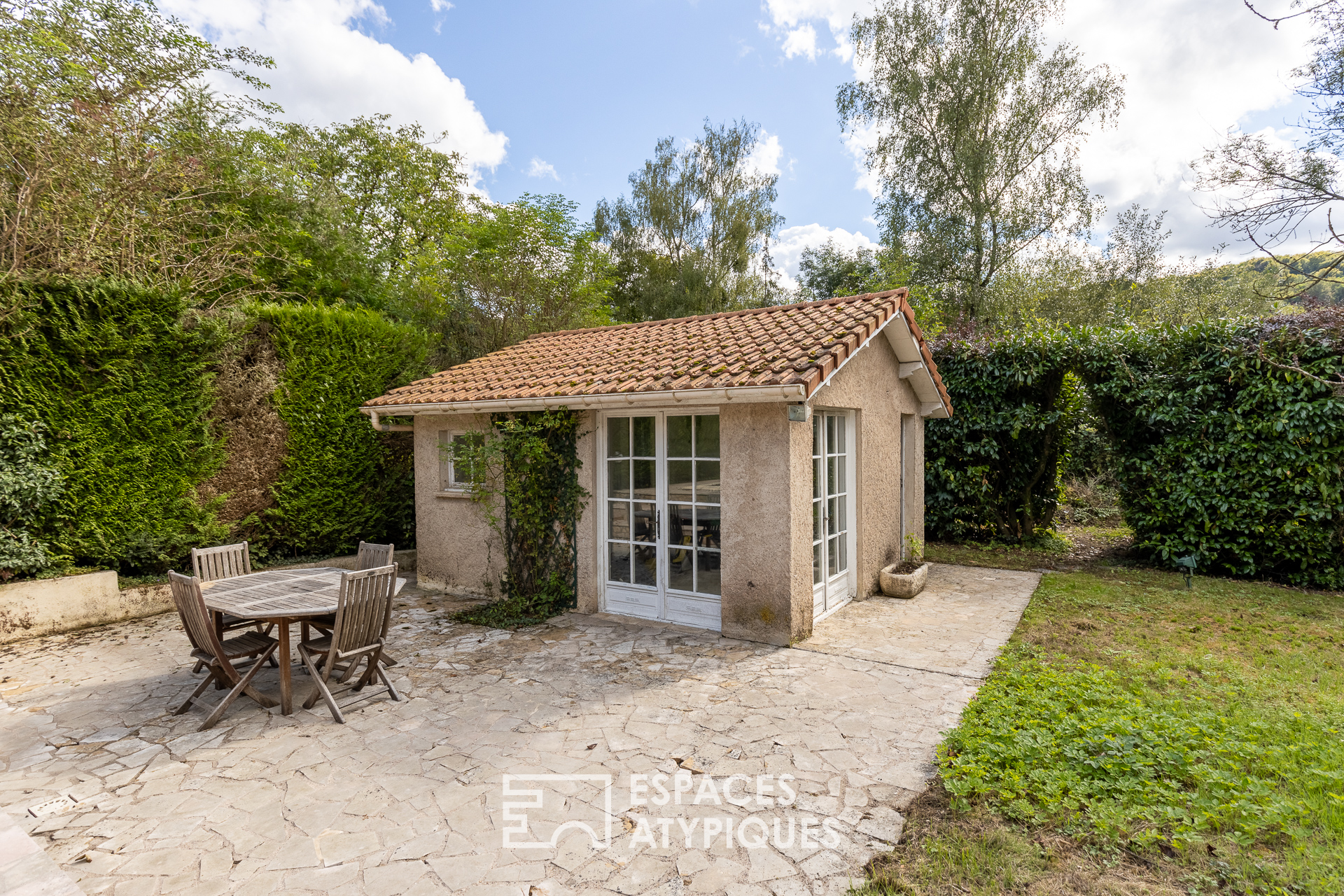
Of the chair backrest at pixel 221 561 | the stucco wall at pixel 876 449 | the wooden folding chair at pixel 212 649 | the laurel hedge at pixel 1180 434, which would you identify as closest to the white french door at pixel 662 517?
the stucco wall at pixel 876 449

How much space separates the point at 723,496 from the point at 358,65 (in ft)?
56.8

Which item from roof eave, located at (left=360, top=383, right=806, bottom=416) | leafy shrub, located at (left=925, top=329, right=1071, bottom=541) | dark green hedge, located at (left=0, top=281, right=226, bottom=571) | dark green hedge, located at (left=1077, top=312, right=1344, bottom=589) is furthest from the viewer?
leafy shrub, located at (left=925, top=329, right=1071, bottom=541)

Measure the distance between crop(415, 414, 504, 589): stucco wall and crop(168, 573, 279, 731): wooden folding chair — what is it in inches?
134

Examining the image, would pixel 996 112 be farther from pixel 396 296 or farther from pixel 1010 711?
pixel 1010 711

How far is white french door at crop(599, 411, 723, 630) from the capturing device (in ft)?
22.7

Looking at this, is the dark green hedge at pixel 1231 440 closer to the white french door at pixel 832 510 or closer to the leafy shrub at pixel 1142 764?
the white french door at pixel 832 510

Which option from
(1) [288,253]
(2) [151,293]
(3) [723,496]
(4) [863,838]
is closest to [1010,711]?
(4) [863,838]

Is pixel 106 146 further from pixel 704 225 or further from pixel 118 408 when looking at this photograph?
pixel 704 225

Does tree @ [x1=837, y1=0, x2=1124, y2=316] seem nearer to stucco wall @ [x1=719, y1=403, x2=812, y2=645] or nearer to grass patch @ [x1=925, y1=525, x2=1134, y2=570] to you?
grass patch @ [x1=925, y1=525, x2=1134, y2=570]

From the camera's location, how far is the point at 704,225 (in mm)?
26828

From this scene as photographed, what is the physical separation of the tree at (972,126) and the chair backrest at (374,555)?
57.7ft

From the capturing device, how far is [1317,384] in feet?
26.9

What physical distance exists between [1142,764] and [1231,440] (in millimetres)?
7808

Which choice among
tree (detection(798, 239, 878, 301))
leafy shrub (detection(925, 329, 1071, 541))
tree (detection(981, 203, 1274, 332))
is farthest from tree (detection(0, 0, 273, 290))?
tree (detection(798, 239, 878, 301))
